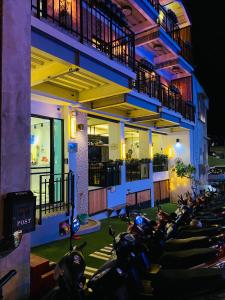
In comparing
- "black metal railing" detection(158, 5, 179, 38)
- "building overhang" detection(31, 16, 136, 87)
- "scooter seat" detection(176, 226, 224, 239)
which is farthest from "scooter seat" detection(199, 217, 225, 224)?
"black metal railing" detection(158, 5, 179, 38)

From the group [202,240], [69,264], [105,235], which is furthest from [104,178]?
[69,264]

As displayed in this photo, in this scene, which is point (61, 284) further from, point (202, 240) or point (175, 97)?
point (175, 97)

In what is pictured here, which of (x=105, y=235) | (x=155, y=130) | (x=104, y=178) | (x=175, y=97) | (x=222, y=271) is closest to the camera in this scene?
(x=222, y=271)

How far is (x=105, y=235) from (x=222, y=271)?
15.7ft

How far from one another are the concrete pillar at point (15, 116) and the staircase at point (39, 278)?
0.32 meters

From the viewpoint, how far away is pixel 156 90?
13047 mm

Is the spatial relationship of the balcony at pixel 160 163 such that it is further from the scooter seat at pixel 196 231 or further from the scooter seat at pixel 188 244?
the scooter seat at pixel 188 244

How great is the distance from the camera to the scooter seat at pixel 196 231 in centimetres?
601

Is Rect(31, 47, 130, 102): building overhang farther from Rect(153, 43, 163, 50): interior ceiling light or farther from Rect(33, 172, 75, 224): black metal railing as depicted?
Rect(153, 43, 163, 50): interior ceiling light

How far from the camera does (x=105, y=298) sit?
348 centimetres

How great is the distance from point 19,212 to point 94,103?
272 inches

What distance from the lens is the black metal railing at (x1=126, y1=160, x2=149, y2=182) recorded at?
12.9 metres

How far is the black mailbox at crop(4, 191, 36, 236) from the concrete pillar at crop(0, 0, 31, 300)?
0.12m

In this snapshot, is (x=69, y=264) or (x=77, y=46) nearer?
(x=69, y=264)
